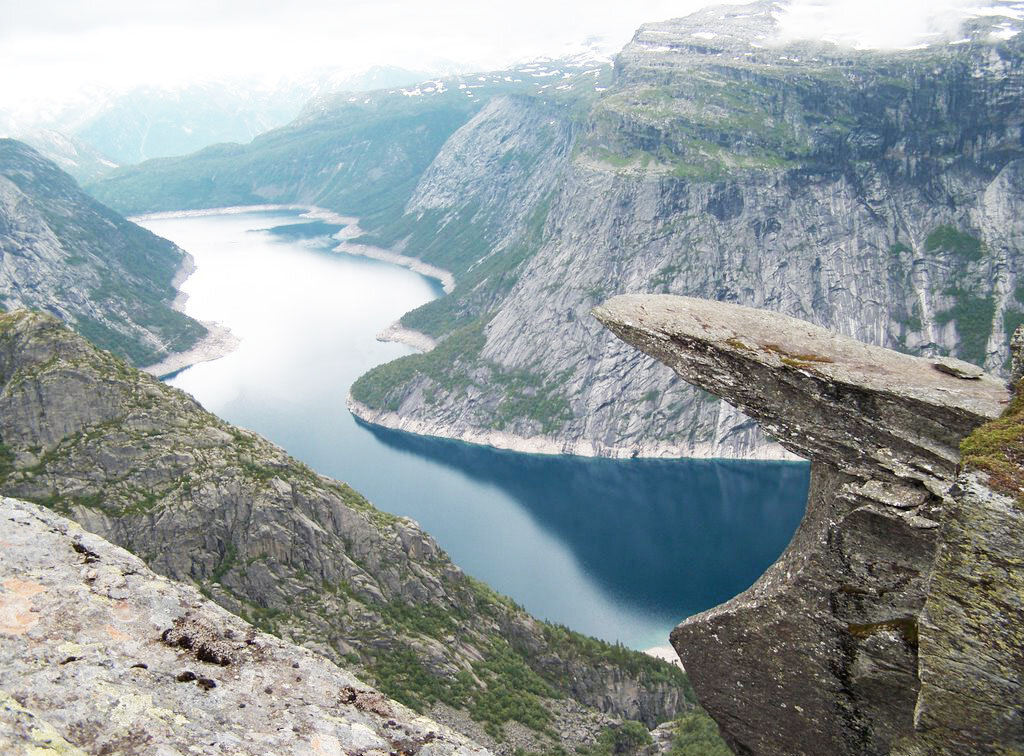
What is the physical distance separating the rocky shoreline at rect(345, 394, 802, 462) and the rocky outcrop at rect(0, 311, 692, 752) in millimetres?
96739

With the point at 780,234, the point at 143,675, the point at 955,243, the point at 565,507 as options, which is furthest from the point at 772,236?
the point at 143,675

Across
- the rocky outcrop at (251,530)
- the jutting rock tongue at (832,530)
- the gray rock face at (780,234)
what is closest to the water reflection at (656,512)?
the gray rock face at (780,234)

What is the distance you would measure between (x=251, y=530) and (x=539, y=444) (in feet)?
359

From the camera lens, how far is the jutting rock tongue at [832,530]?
624 inches

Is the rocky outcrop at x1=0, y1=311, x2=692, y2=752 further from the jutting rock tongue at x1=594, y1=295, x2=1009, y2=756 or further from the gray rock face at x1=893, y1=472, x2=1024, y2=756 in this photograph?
the gray rock face at x1=893, y1=472, x2=1024, y2=756

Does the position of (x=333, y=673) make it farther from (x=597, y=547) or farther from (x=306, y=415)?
(x=306, y=415)

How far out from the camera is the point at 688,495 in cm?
13350

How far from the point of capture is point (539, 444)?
519ft

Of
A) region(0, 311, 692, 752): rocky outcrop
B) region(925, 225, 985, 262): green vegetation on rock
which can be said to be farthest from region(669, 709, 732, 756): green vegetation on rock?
region(925, 225, 985, 262): green vegetation on rock

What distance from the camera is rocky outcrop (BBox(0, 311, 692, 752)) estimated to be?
1891 inches

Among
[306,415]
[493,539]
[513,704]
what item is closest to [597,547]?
[493,539]

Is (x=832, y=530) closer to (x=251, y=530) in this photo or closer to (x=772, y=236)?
(x=251, y=530)

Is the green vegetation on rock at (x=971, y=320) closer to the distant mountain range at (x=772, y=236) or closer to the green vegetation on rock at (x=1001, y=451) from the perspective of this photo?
the distant mountain range at (x=772, y=236)

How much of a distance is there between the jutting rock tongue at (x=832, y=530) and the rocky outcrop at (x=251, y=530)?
109 feet
